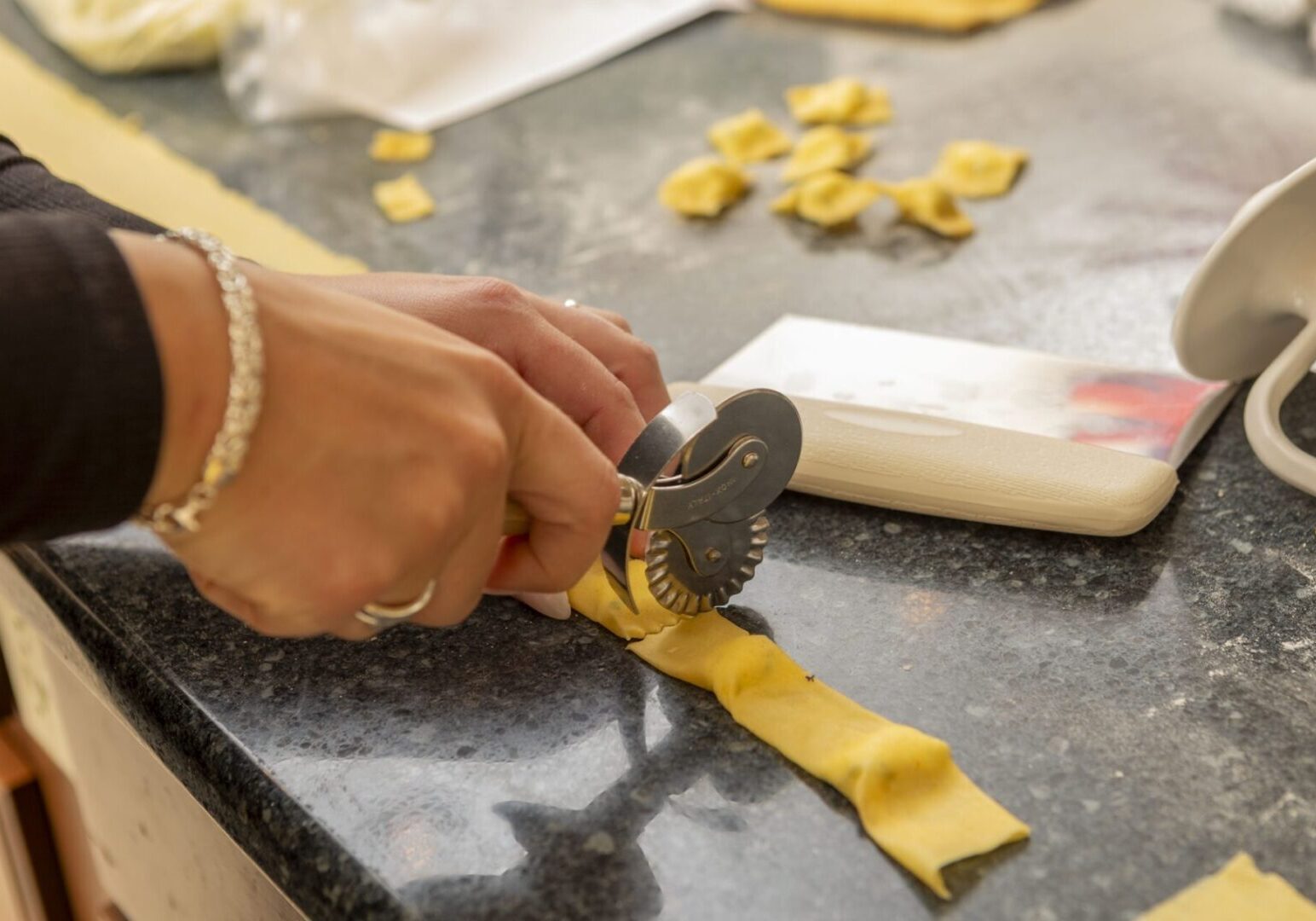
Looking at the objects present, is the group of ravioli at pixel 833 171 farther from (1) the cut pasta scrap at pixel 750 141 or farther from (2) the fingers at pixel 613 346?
(2) the fingers at pixel 613 346

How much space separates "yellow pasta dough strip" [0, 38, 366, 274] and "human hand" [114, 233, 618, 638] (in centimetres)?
68

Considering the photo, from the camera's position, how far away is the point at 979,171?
1257mm

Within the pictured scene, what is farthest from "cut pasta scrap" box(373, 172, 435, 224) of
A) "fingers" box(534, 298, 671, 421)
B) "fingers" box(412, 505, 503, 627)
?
"fingers" box(412, 505, 503, 627)

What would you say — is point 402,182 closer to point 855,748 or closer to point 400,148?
point 400,148

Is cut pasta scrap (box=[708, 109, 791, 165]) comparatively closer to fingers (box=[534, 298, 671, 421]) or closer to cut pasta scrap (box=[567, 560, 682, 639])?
fingers (box=[534, 298, 671, 421])

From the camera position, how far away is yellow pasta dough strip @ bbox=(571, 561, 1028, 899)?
573 millimetres

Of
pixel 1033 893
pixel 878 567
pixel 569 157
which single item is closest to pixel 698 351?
pixel 878 567

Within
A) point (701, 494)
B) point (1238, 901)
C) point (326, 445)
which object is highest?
point (326, 445)

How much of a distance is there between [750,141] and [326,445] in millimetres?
934

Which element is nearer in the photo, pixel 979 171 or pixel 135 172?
pixel 979 171

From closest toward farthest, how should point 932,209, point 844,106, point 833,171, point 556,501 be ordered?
point 556,501, point 932,209, point 833,171, point 844,106

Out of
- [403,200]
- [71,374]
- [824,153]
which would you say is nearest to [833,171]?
[824,153]

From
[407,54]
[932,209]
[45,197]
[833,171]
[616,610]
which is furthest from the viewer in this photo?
[407,54]

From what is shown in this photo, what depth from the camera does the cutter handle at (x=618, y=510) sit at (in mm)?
613
